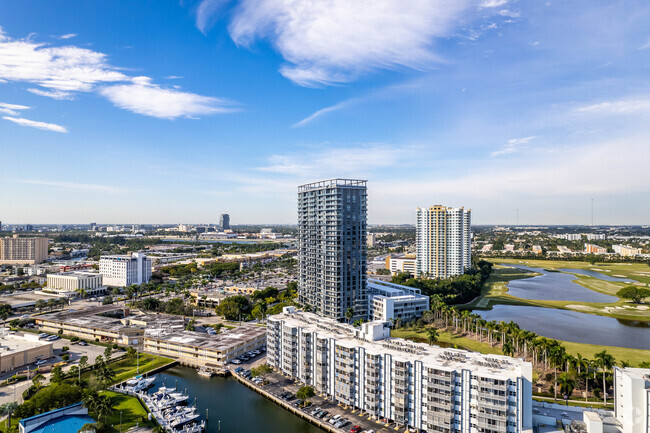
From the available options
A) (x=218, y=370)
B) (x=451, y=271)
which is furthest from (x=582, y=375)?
(x=451, y=271)

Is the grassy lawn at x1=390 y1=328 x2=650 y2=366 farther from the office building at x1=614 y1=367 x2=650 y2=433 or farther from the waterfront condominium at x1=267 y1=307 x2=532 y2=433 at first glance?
the waterfront condominium at x1=267 y1=307 x2=532 y2=433

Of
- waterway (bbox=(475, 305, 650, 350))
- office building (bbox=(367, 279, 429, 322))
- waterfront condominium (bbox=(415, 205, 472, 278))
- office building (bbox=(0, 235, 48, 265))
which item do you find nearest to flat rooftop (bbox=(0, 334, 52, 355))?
office building (bbox=(367, 279, 429, 322))

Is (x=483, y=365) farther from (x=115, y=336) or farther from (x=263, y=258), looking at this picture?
(x=263, y=258)

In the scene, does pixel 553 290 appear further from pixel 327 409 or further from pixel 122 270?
pixel 122 270

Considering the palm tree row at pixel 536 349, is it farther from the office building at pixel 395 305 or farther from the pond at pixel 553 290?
the pond at pixel 553 290

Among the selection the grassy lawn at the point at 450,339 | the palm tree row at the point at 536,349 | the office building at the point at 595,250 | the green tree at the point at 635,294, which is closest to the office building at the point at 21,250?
the grassy lawn at the point at 450,339

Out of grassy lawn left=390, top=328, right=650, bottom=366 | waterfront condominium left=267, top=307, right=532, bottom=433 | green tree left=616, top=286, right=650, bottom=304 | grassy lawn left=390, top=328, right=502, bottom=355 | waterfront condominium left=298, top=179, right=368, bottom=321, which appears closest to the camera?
A: waterfront condominium left=267, top=307, right=532, bottom=433
